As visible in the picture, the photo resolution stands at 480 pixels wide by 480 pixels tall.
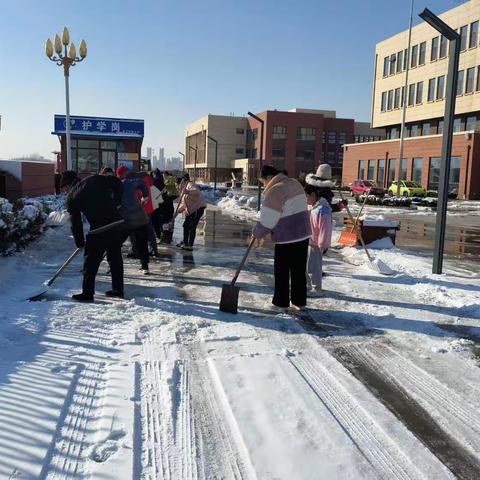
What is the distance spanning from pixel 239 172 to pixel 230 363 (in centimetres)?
9715

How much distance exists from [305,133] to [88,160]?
7155 centimetres

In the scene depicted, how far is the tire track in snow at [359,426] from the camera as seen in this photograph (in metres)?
2.99

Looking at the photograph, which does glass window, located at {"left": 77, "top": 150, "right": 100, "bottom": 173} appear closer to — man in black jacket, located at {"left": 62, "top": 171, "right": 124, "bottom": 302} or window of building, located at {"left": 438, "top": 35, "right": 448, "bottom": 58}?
man in black jacket, located at {"left": 62, "top": 171, "right": 124, "bottom": 302}

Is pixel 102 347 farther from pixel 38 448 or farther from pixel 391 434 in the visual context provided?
pixel 391 434

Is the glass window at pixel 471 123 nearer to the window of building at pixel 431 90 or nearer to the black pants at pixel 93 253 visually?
the window of building at pixel 431 90

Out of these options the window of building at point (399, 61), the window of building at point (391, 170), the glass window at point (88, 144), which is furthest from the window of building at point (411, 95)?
the glass window at point (88, 144)

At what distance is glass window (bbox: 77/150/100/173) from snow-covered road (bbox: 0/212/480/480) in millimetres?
18059

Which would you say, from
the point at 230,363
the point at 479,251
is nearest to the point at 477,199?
the point at 479,251

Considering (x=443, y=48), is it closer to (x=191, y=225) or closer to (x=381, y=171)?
Answer: (x=381, y=171)

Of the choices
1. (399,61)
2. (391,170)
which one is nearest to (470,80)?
(399,61)

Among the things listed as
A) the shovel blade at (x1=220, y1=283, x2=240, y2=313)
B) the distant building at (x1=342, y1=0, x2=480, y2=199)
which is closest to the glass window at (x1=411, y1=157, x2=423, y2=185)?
the distant building at (x1=342, y1=0, x2=480, y2=199)

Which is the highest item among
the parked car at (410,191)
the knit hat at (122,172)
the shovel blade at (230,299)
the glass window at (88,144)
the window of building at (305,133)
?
the window of building at (305,133)

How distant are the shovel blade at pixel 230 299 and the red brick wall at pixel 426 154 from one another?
4047 cm

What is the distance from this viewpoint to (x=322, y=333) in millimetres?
5367
